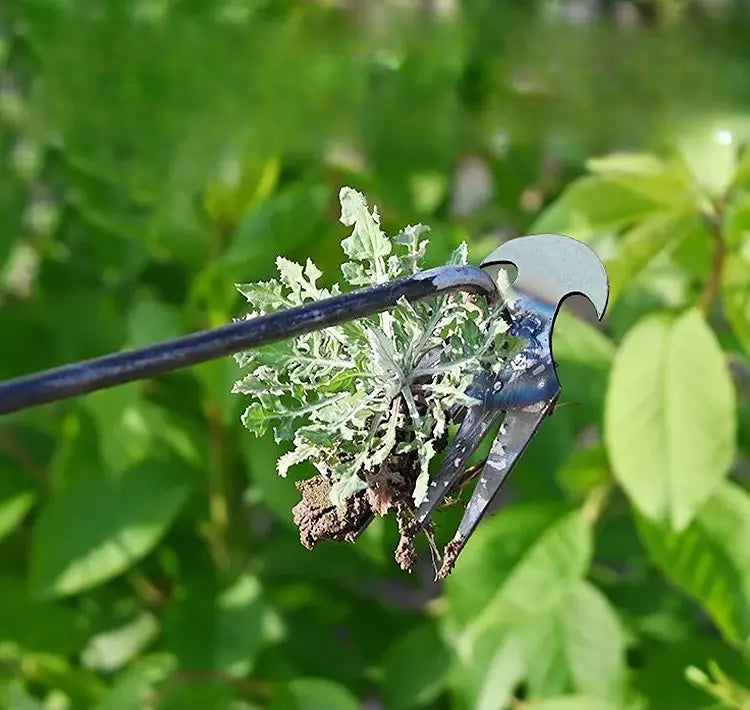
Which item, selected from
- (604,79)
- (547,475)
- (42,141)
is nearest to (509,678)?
(547,475)

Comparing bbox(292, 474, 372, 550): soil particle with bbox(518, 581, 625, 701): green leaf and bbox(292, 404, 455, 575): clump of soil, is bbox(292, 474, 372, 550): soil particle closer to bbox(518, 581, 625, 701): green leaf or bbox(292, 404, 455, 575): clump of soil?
bbox(292, 404, 455, 575): clump of soil

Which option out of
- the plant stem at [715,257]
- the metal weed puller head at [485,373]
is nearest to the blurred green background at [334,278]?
the plant stem at [715,257]

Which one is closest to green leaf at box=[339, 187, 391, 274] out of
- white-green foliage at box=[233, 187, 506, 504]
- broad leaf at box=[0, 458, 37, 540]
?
white-green foliage at box=[233, 187, 506, 504]

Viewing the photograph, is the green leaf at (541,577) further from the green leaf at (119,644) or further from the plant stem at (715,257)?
the green leaf at (119,644)

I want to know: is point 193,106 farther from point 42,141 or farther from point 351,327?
point 351,327

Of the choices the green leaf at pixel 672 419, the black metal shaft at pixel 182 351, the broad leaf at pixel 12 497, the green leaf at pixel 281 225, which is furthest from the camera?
the broad leaf at pixel 12 497

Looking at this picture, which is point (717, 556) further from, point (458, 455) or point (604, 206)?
point (458, 455)

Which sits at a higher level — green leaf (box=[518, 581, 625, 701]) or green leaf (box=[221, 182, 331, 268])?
green leaf (box=[221, 182, 331, 268])
